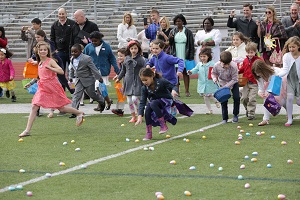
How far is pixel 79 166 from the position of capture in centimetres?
877

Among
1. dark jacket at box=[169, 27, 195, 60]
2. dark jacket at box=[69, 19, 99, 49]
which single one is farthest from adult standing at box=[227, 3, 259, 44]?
dark jacket at box=[69, 19, 99, 49]

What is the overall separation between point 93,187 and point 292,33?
450 inches

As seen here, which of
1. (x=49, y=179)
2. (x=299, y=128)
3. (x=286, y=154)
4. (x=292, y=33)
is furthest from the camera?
(x=292, y=33)

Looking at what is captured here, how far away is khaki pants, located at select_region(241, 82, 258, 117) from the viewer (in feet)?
43.3

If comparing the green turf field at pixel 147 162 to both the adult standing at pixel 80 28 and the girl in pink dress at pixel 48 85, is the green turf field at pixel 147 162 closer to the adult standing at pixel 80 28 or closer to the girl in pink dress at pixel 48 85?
the girl in pink dress at pixel 48 85

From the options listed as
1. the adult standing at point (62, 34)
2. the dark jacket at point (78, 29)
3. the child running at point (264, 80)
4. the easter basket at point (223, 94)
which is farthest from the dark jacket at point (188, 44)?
the child running at point (264, 80)

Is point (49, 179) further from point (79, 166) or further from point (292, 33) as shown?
point (292, 33)

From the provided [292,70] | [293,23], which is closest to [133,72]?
[292,70]

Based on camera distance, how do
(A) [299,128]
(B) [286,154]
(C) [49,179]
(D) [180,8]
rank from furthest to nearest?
(D) [180,8], (A) [299,128], (B) [286,154], (C) [49,179]

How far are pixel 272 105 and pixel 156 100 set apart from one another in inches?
84.9

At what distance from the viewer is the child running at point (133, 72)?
13438 mm

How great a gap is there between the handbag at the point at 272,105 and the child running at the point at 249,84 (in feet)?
3.00

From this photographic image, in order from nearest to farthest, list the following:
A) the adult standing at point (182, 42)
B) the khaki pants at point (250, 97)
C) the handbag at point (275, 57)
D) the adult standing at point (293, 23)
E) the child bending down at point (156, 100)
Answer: the child bending down at point (156, 100)
the khaki pants at point (250, 97)
the handbag at point (275, 57)
the adult standing at point (293, 23)
the adult standing at point (182, 42)

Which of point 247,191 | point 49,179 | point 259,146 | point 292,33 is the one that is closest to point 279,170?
point 247,191
